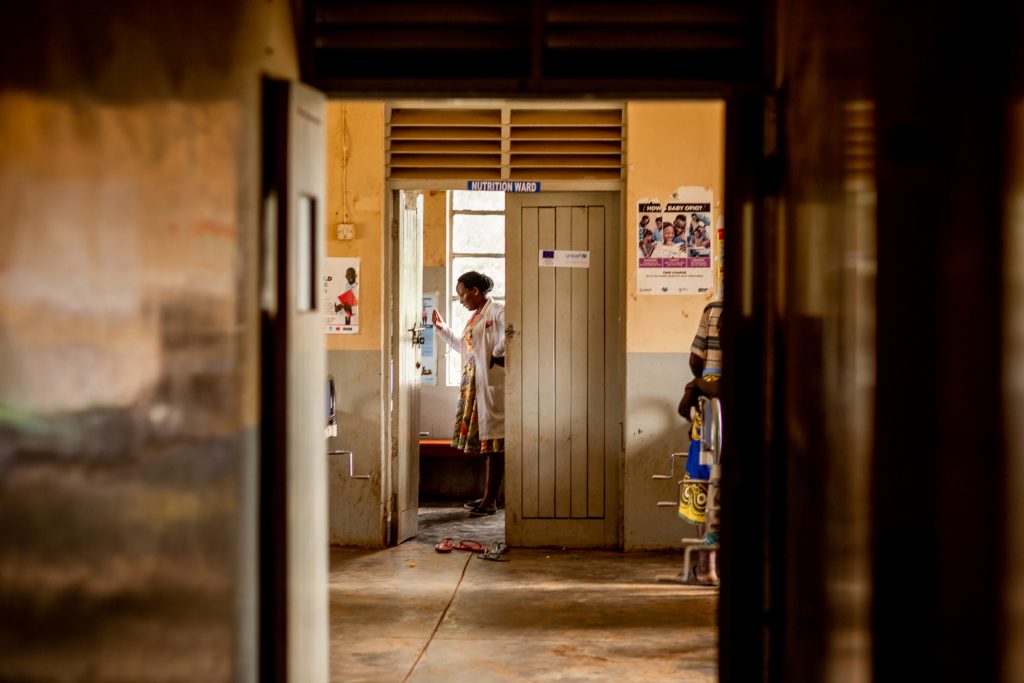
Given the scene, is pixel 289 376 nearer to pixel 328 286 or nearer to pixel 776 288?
pixel 776 288

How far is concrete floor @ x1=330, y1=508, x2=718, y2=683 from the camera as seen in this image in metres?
3.83

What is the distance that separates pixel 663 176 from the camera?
227 inches

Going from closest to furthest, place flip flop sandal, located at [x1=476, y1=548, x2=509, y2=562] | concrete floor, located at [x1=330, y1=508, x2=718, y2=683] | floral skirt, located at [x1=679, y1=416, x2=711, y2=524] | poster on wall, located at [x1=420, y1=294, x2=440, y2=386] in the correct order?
concrete floor, located at [x1=330, y1=508, x2=718, y2=683], floral skirt, located at [x1=679, y1=416, x2=711, y2=524], flip flop sandal, located at [x1=476, y1=548, x2=509, y2=562], poster on wall, located at [x1=420, y1=294, x2=440, y2=386]

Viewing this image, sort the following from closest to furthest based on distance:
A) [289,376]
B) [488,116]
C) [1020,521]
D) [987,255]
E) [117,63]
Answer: [1020,521] → [987,255] → [117,63] → [289,376] → [488,116]

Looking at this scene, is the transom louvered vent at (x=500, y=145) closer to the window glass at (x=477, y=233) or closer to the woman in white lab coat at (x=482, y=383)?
the woman in white lab coat at (x=482, y=383)

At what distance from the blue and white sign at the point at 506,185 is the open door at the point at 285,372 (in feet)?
10.7

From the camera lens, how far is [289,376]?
2482 mm

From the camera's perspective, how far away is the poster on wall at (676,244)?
5750mm

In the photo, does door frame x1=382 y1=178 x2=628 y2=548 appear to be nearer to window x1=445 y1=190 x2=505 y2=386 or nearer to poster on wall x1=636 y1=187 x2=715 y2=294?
poster on wall x1=636 y1=187 x2=715 y2=294

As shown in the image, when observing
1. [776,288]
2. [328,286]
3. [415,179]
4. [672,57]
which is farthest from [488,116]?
[776,288]

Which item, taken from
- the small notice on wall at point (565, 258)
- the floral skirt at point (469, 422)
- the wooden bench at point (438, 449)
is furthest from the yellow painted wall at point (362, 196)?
the wooden bench at point (438, 449)

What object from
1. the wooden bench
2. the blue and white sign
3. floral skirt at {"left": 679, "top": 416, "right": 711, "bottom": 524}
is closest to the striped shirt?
floral skirt at {"left": 679, "top": 416, "right": 711, "bottom": 524}

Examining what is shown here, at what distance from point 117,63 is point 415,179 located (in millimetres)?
4093

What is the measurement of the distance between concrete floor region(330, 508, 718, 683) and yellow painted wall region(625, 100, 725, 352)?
4.47ft
